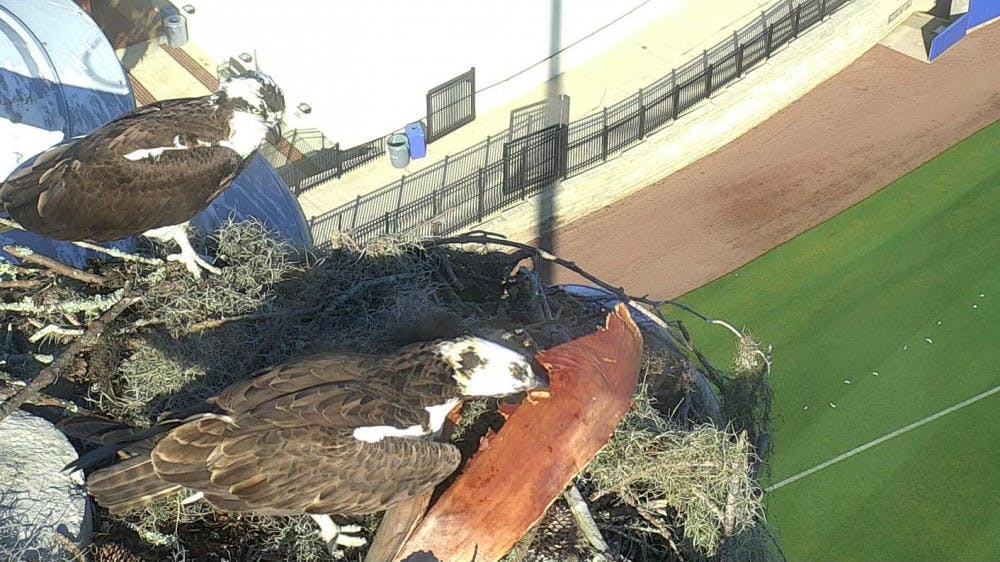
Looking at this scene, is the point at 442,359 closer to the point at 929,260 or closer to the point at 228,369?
the point at 228,369

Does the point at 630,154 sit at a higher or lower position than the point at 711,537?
lower

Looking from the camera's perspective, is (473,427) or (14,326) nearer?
(473,427)

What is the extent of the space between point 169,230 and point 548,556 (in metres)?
2.75

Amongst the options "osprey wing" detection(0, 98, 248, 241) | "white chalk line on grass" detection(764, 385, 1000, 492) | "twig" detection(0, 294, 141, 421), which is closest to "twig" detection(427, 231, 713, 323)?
"osprey wing" detection(0, 98, 248, 241)

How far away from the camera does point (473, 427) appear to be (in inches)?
213

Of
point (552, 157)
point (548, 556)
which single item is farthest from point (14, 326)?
point (552, 157)

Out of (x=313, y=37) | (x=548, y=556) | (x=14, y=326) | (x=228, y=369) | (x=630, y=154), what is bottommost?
(x=630, y=154)

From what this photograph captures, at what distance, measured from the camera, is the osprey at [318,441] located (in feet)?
15.4

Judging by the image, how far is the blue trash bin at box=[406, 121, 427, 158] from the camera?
51.3ft

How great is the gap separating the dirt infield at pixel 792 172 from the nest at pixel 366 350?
7.10m

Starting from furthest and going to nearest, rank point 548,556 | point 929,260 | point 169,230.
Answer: point 929,260
point 169,230
point 548,556

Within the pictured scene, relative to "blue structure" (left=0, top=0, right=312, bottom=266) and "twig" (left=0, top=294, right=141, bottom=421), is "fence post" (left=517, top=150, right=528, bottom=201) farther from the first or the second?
"twig" (left=0, top=294, right=141, bottom=421)

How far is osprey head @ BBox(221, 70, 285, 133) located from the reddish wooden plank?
2253mm

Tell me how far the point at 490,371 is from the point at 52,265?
2460 millimetres
